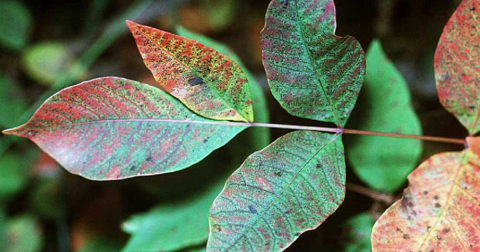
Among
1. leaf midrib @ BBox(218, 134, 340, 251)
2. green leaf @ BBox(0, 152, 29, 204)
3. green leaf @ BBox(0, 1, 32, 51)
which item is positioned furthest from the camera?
green leaf @ BBox(0, 1, 32, 51)

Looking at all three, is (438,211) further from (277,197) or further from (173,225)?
(173,225)

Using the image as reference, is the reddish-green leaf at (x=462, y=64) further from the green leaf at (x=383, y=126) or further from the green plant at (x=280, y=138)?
the green leaf at (x=383, y=126)

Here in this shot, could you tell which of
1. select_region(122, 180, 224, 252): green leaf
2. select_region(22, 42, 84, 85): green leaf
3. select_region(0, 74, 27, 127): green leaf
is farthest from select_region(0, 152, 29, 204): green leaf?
select_region(122, 180, 224, 252): green leaf

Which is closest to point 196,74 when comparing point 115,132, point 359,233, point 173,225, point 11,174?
point 115,132

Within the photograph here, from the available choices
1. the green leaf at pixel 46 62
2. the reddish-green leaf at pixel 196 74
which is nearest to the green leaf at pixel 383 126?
the reddish-green leaf at pixel 196 74

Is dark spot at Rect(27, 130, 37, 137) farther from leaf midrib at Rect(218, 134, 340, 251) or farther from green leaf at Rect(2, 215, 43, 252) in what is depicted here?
green leaf at Rect(2, 215, 43, 252)
